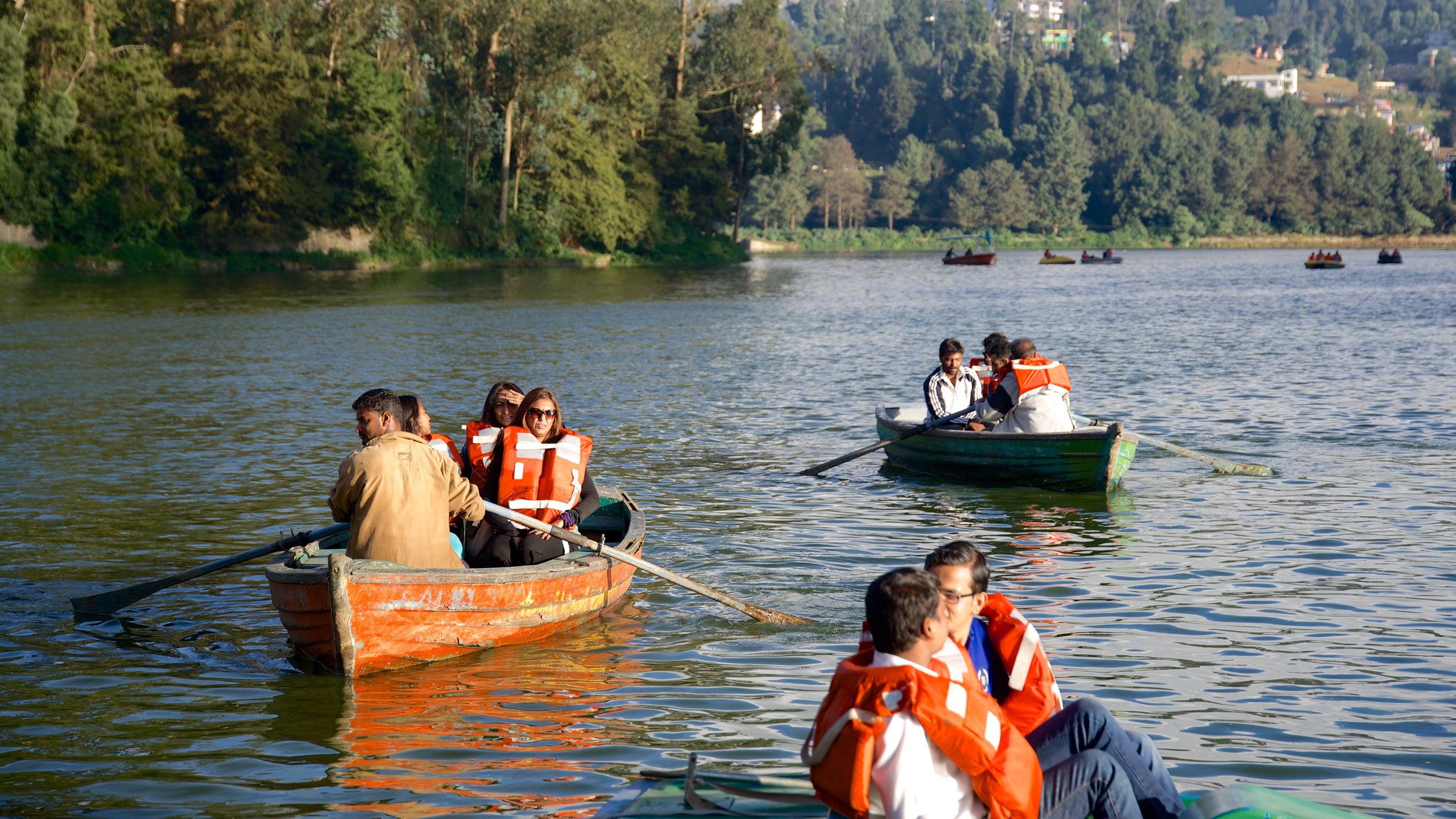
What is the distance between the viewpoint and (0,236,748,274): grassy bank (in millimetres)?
52312

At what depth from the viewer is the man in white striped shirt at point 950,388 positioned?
14820 millimetres

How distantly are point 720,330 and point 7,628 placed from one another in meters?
27.1

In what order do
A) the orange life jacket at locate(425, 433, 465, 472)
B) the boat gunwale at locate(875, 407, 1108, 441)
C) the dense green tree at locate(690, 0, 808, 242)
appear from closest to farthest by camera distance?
the orange life jacket at locate(425, 433, 465, 472) → the boat gunwale at locate(875, 407, 1108, 441) → the dense green tree at locate(690, 0, 808, 242)

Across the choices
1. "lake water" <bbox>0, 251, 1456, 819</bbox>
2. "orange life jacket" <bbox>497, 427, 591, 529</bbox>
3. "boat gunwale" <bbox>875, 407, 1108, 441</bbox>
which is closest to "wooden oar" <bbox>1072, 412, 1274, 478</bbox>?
"lake water" <bbox>0, 251, 1456, 819</bbox>

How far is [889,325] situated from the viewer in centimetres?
3822

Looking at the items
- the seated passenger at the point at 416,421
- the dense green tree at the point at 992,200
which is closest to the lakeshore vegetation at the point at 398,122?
the seated passenger at the point at 416,421

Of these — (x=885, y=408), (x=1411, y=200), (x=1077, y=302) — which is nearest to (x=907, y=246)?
(x=1411, y=200)

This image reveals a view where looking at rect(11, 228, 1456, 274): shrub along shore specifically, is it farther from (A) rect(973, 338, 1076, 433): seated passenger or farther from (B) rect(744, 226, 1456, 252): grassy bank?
(A) rect(973, 338, 1076, 433): seated passenger

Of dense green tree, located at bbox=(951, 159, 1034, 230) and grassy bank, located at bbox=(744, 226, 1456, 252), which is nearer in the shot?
grassy bank, located at bbox=(744, 226, 1456, 252)

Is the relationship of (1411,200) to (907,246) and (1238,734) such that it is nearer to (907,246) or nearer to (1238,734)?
(907,246)

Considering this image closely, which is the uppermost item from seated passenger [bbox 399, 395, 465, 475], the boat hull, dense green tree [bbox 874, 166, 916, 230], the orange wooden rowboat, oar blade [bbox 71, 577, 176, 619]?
dense green tree [bbox 874, 166, 916, 230]

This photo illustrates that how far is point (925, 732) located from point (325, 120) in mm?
59355

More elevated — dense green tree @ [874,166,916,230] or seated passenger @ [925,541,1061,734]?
dense green tree @ [874,166,916,230]

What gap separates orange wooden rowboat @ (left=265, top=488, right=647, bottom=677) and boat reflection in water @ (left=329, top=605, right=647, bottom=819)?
0.42ft
